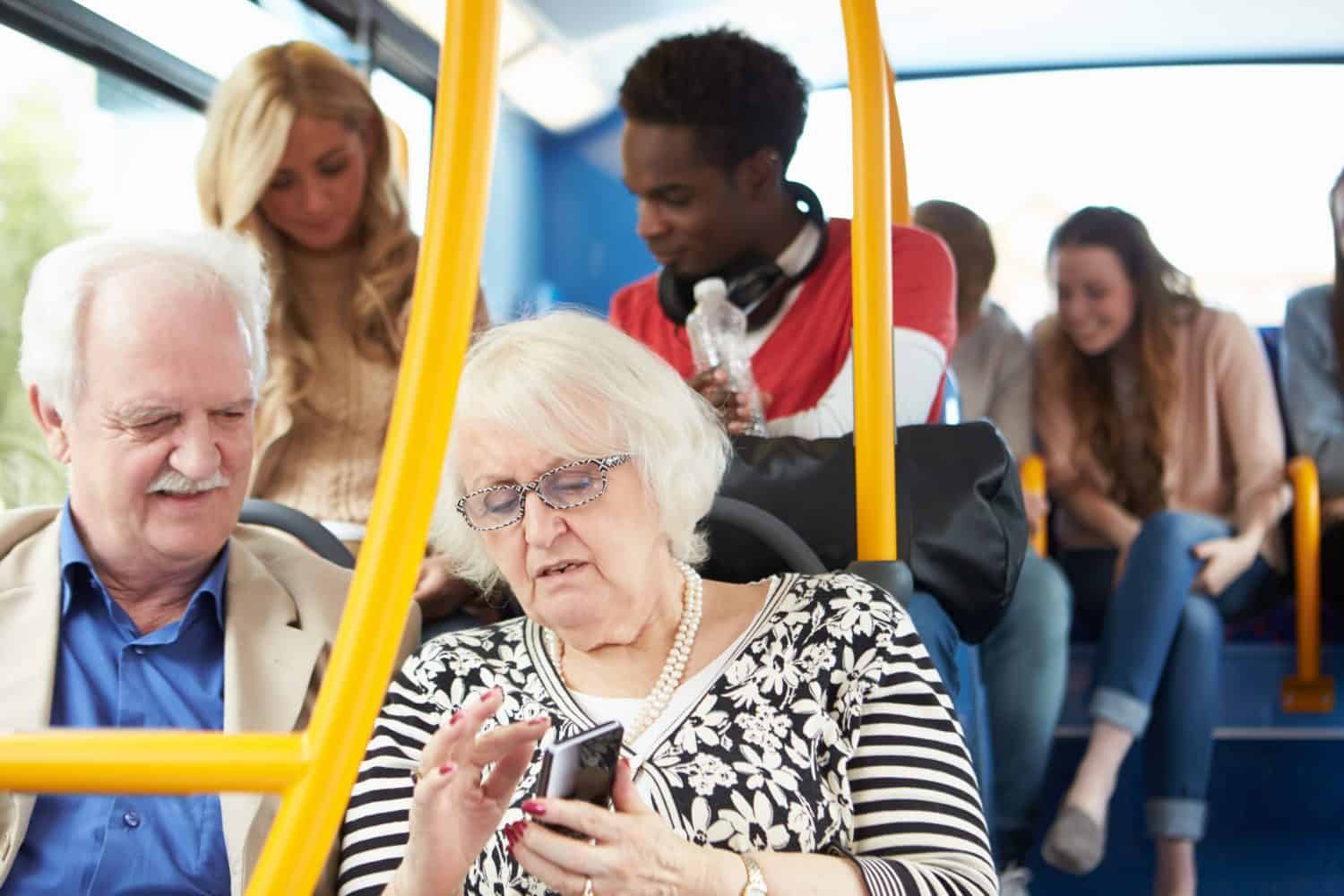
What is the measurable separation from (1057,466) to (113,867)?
2303 mm

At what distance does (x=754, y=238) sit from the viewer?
229 cm

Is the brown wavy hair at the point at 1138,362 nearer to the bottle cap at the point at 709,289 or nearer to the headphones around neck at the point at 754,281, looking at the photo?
the headphones around neck at the point at 754,281

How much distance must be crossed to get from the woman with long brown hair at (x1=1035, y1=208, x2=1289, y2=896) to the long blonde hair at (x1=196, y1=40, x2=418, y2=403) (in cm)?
151

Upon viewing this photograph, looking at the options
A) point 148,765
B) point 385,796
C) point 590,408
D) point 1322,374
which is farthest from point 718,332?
point 1322,374

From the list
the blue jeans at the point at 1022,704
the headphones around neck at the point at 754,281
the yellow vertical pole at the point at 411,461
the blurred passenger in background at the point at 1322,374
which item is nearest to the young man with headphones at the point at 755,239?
the headphones around neck at the point at 754,281

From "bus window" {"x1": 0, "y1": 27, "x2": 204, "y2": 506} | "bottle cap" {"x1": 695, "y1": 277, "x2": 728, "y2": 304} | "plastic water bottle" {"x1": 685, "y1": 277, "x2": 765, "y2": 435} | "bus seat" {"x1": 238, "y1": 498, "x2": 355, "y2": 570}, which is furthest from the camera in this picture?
"bus window" {"x1": 0, "y1": 27, "x2": 204, "y2": 506}

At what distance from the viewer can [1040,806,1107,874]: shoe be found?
102 inches

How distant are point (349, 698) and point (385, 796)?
16.5 inches

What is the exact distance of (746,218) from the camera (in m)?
2.29

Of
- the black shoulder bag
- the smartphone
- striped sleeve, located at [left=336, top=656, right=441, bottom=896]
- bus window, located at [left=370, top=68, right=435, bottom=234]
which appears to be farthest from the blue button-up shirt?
bus window, located at [left=370, top=68, right=435, bottom=234]

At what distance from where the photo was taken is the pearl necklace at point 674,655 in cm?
136

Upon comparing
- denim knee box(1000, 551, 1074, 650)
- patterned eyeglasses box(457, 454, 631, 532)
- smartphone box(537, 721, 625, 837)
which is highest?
patterned eyeglasses box(457, 454, 631, 532)

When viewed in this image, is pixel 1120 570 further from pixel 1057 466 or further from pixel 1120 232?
pixel 1120 232

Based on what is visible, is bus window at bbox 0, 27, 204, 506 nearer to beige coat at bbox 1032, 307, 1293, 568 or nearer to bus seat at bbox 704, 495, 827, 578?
bus seat at bbox 704, 495, 827, 578
